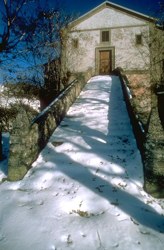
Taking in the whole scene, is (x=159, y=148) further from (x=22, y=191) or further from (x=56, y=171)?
(x=22, y=191)

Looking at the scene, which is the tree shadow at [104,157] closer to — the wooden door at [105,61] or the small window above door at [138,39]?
the wooden door at [105,61]

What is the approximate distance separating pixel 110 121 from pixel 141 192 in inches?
178

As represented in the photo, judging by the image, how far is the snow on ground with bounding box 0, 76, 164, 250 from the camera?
12.6 ft

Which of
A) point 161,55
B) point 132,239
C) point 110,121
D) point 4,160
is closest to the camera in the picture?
point 132,239

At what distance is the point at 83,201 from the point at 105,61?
2419 centimetres

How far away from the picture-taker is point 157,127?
5449 millimetres

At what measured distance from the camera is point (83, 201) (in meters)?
4.84

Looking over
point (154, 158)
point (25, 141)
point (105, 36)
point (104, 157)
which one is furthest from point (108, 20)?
point (154, 158)

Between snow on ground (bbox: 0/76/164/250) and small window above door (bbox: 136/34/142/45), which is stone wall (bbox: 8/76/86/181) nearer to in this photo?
snow on ground (bbox: 0/76/164/250)

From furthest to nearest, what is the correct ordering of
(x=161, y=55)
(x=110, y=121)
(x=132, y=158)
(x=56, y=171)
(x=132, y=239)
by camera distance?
(x=161, y=55) < (x=110, y=121) < (x=132, y=158) < (x=56, y=171) < (x=132, y=239)

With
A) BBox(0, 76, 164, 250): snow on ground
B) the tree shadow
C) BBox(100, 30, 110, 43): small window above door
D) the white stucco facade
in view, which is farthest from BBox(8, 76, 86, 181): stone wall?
BBox(100, 30, 110, 43): small window above door

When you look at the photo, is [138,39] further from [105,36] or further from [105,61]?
[105,61]

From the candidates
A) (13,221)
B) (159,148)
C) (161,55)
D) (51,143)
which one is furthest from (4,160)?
→ (161,55)

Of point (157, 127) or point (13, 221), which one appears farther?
point (157, 127)
